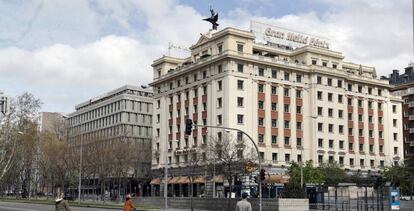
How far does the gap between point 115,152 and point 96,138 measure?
7.25 m

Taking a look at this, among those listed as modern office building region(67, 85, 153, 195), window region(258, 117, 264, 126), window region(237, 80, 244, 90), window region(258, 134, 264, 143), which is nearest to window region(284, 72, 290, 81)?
window region(258, 117, 264, 126)

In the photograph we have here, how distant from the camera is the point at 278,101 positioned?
3307 inches

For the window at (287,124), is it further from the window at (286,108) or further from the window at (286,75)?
the window at (286,75)

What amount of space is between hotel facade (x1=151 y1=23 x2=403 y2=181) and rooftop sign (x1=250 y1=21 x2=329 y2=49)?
6.1 inches

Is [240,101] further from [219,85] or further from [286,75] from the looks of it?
[286,75]

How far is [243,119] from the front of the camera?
79750 millimetres

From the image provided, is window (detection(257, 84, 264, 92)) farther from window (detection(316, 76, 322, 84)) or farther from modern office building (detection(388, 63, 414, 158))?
modern office building (detection(388, 63, 414, 158))

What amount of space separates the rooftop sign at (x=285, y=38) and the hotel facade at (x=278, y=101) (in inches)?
6.1

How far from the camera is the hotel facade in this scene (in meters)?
80.8

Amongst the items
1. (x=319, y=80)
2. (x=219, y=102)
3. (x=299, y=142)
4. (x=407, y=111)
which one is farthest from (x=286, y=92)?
(x=407, y=111)

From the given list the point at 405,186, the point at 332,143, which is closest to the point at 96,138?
the point at 332,143

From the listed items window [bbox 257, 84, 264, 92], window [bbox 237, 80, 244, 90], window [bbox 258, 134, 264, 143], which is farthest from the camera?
window [bbox 257, 84, 264, 92]

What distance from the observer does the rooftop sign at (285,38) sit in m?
88.8

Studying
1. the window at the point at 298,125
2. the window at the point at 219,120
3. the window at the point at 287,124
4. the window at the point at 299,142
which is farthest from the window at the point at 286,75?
the window at the point at 219,120
